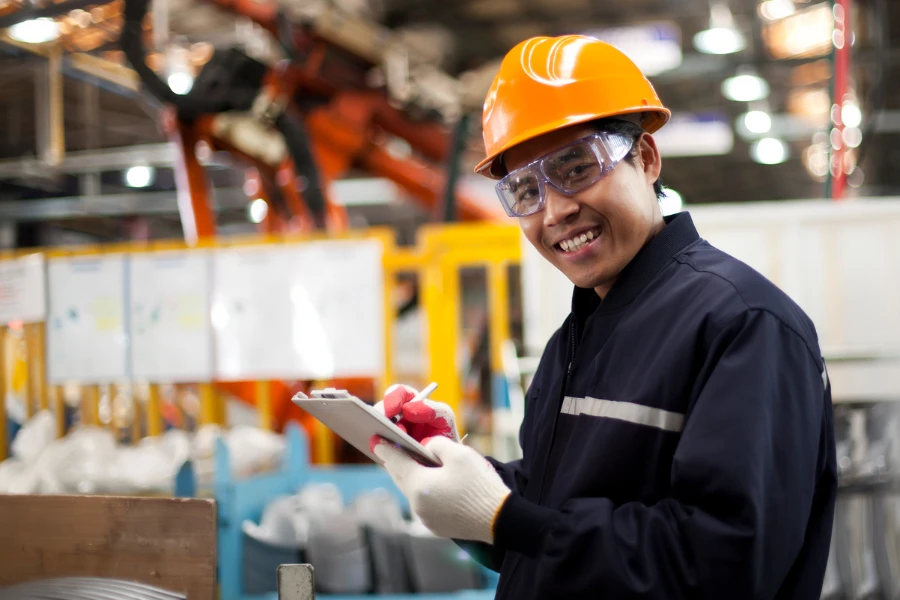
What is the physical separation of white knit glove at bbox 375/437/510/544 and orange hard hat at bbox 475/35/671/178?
64 cm

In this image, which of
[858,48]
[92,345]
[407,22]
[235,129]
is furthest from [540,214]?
[858,48]

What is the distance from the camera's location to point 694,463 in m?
1.27

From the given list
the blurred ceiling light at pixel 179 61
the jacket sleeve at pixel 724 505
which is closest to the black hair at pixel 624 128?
the jacket sleeve at pixel 724 505

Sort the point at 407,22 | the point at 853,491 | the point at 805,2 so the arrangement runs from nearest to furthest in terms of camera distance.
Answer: the point at 853,491, the point at 805,2, the point at 407,22

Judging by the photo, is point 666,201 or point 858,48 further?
point 858,48

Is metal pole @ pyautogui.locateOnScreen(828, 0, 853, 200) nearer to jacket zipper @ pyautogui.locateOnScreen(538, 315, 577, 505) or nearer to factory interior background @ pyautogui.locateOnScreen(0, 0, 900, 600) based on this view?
factory interior background @ pyautogui.locateOnScreen(0, 0, 900, 600)

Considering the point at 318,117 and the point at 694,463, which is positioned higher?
the point at 318,117

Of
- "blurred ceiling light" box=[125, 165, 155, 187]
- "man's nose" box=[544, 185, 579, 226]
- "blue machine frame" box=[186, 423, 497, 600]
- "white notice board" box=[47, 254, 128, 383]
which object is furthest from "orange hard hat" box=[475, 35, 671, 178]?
"blurred ceiling light" box=[125, 165, 155, 187]

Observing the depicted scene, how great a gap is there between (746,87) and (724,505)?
40.8 feet

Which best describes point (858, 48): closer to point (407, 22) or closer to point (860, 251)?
point (407, 22)

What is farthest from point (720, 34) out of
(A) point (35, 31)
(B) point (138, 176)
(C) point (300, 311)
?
(B) point (138, 176)

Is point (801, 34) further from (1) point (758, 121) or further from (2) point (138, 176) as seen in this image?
(2) point (138, 176)

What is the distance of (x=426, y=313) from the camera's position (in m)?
5.17

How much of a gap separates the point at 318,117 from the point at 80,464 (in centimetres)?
362
